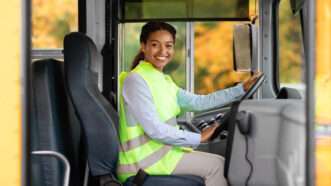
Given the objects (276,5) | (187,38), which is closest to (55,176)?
(276,5)

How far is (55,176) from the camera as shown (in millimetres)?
2574

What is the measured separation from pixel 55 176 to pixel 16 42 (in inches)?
38.8

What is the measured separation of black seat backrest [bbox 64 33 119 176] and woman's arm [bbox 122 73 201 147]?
14 cm

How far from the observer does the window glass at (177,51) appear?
12.2 ft

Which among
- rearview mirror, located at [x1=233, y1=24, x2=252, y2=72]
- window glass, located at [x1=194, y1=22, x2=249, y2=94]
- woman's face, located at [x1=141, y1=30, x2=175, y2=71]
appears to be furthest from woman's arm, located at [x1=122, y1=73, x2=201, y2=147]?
window glass, located at [x1=194, y1=22, x2=249, y2=94]

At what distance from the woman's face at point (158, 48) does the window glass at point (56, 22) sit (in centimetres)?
81

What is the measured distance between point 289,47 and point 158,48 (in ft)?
2.76

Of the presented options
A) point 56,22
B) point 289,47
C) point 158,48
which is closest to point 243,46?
point 289,47

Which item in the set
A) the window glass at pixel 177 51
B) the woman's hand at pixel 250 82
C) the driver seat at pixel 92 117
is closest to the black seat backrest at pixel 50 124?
the driver seat at pixel 92 117

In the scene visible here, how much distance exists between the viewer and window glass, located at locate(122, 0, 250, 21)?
3.63 metres

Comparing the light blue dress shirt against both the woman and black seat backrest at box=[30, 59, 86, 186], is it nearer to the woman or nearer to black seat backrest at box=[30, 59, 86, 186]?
the woman

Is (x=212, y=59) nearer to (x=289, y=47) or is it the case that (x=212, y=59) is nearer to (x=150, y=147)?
(x=289, y=47)

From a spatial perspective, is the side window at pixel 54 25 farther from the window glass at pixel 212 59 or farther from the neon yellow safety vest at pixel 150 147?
the window glass at pixel 212 59

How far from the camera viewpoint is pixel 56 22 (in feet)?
11.5
